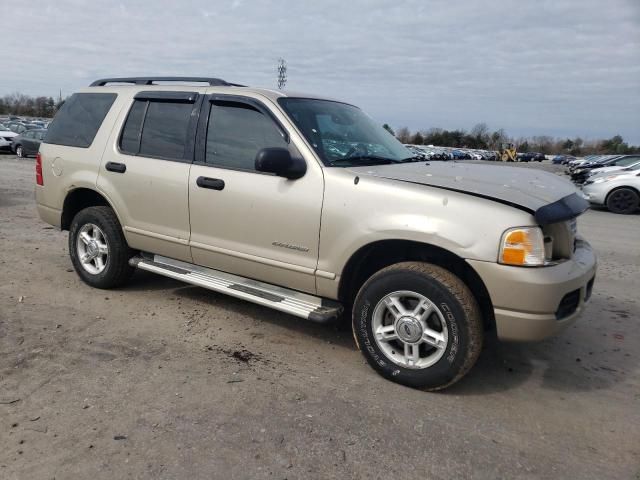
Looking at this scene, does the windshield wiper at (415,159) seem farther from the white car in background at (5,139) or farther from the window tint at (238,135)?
the white car in background at (5,139)

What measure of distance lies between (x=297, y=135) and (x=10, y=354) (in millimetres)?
2549

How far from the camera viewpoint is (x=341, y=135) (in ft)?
13.8

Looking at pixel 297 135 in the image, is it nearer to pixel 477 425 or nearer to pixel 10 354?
pixel 477 425

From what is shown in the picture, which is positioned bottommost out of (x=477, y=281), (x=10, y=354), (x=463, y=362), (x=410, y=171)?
(x=10, y=354)

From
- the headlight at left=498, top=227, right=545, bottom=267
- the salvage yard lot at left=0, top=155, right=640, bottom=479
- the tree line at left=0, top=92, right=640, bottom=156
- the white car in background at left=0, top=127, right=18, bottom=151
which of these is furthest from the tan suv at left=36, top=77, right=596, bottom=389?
the tree line at left=0, top=92, right=640, bottom=156

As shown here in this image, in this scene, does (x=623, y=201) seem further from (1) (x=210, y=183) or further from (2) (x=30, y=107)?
(2) (x=30, y=107)

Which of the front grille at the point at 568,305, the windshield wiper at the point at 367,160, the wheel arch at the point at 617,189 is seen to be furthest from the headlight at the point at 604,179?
the front grille at the point at 568,305

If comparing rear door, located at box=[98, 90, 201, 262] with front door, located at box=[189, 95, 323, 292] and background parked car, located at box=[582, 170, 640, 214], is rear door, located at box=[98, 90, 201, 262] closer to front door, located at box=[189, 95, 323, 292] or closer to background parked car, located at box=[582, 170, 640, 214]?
front door, located at box=[189, 95, 323, 292]

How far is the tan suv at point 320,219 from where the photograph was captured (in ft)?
10.3

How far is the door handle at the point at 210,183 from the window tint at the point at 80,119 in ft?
5.10

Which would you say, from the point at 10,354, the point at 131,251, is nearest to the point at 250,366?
the point at 10,354

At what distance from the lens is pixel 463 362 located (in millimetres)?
3211

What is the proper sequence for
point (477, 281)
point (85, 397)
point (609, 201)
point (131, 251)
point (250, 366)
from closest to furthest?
point (85, 397) → point (477, 281) → point (250, 366) → point (131, 251) → point (609, 201)

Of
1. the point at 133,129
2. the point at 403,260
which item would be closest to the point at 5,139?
the point at 133,129
